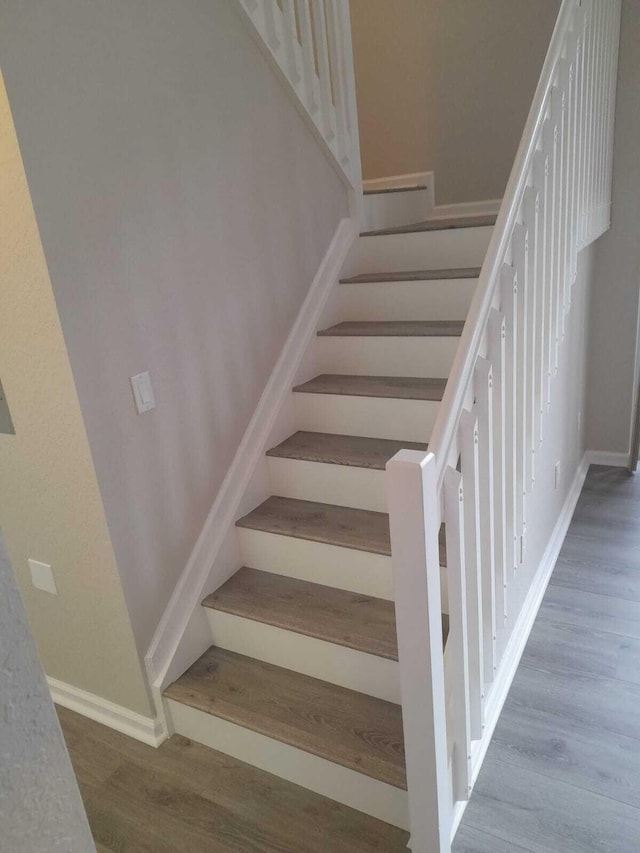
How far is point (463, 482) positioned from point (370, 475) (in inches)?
32.3

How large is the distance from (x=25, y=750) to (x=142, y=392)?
53.6 inches

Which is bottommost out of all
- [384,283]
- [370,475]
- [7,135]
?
[370,475]

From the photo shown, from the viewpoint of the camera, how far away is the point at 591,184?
2.60 meters

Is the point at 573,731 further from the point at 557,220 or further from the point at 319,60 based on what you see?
the point at 319,60

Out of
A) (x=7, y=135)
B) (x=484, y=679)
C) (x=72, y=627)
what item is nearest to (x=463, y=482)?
(x=484, y=679)

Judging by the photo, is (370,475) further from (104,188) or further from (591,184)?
(591,184)

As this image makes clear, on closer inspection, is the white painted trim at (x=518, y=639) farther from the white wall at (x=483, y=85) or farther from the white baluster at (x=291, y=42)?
the white baluster at (x=291, y=42)

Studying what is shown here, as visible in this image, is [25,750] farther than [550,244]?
No

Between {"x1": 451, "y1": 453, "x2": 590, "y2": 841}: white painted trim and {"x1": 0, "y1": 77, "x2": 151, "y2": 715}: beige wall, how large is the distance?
1050mm

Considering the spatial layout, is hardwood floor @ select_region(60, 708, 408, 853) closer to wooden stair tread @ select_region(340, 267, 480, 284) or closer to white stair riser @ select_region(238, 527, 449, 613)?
white stair riser @ select_region(238, 527, 449, 613)

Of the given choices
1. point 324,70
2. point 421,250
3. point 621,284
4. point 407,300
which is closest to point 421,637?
point 407,300

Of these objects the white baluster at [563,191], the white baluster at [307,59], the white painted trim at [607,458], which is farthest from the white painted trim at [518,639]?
the white baluster at [307,59]

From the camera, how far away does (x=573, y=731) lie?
191 cm

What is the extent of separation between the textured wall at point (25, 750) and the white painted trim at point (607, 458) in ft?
12.2
